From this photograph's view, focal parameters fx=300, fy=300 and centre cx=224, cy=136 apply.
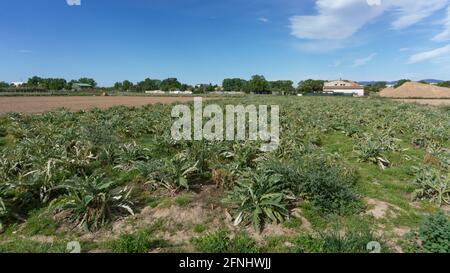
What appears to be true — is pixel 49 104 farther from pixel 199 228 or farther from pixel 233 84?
pixel 233 84

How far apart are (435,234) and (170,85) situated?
423 ft

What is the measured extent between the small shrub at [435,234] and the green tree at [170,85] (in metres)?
126

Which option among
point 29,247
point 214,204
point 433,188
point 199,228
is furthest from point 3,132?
point 433,188

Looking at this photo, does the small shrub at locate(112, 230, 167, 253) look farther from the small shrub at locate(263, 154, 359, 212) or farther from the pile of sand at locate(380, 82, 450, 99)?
the pile of sand at locate(380, 82, 450, 99)

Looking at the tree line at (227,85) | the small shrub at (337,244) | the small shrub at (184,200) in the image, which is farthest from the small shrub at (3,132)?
the tree line at (227,85)

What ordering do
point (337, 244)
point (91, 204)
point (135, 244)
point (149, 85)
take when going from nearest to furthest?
point (337, 244) → point (135, 244) → point (91, 204) → point (149, 85)

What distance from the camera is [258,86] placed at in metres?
113

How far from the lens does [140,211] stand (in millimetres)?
5238

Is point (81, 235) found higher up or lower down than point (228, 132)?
lower down

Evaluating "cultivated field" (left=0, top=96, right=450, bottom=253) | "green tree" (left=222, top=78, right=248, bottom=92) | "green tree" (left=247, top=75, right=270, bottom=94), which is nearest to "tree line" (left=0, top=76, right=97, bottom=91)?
"green tree" (left=222, top=78, right=248, bottom=92)

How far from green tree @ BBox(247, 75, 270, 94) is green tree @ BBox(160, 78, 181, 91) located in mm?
31342

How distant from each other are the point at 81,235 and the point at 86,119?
37.5ft
